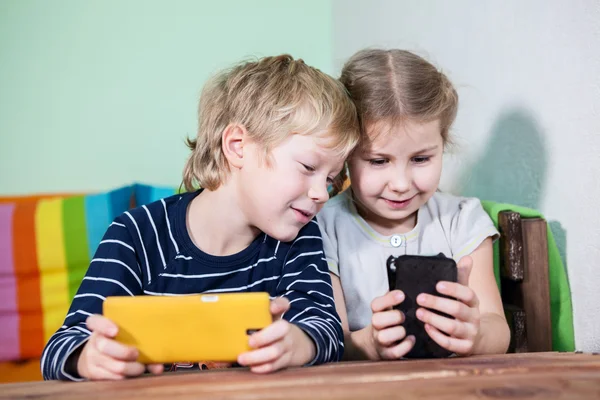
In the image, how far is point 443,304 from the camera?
2.76ft

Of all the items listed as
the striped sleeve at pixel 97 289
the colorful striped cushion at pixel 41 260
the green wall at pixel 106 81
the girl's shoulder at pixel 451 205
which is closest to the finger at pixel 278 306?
the striped sleeve at pixel 97 289

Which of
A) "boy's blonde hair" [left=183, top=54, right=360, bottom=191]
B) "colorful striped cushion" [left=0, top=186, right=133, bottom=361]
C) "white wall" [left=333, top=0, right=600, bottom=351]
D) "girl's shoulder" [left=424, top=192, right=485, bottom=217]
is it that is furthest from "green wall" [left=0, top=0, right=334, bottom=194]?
"girl's shoulder" [left=424, top=192, right=485, bottom=217]

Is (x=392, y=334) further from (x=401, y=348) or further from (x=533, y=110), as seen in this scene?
(x=533, y=110)

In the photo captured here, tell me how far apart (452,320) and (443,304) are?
29 millimetres

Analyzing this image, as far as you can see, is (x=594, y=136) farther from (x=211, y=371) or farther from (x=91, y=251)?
(x=91, y=251)

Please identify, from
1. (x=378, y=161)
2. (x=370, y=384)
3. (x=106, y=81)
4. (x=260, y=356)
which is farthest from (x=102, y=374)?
(x=106, y=81)

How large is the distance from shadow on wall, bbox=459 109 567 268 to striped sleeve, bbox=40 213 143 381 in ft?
2.36

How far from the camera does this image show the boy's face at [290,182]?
995mm

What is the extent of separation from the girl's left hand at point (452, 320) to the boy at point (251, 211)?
14 cm

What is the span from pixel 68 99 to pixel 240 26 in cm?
59

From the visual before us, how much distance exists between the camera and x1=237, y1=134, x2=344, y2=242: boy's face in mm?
995

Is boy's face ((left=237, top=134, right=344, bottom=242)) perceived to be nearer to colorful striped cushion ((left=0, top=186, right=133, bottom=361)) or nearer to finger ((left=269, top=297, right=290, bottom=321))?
finger ((left=269, top=297, right=290, bottom=321))

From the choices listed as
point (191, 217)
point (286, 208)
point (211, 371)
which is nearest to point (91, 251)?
point (191, 217)

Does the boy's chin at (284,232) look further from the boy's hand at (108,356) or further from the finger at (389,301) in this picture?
the boy's hand at (108,356)
